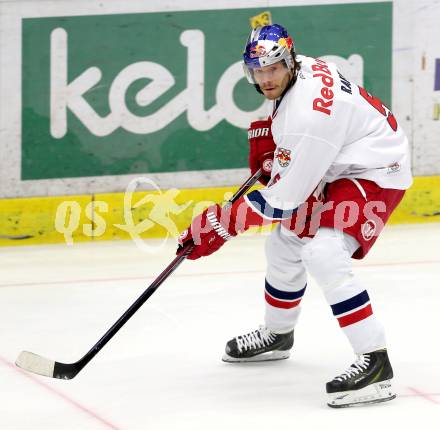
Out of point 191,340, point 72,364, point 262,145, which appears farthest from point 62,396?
point 262,145

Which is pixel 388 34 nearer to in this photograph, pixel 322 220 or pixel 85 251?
pixel 85 251

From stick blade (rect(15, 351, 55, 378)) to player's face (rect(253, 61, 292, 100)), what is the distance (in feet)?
3.22

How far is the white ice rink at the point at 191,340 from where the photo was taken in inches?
135

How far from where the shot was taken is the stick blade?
3.62 metres

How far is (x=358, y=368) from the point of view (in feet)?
11.4

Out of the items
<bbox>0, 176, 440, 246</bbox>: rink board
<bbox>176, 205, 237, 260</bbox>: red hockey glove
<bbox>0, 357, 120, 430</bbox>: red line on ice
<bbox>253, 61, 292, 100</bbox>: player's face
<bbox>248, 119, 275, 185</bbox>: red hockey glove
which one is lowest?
<bbox>0, 357, 120, 430</bbox>: red line on ice

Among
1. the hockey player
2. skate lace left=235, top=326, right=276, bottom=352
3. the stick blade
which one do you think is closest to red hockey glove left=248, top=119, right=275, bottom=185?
the hockey player

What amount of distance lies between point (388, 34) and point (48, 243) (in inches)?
82.3

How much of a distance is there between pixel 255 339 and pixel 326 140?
2.85 ft

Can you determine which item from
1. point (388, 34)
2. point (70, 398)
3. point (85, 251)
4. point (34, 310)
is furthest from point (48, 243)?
point (70, 398)

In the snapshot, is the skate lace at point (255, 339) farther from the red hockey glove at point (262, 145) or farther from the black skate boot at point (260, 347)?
the red hockey glove at point (262, 145)

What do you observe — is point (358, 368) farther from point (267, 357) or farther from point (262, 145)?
point (262, 145)

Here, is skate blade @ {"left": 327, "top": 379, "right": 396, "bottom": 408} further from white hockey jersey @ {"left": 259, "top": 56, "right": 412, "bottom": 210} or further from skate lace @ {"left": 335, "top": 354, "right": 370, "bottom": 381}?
white hockey jersey @ {"left": 259, "top": 56, "right": 412, "bottom": 210}

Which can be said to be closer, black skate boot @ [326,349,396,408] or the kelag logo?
black skate boot @ [326,349,396,408]
